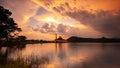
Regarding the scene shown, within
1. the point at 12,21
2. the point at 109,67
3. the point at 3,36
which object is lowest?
the point at 109,67

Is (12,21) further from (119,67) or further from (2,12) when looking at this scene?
(119,67)

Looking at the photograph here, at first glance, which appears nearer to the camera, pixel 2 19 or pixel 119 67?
pixel 119 67

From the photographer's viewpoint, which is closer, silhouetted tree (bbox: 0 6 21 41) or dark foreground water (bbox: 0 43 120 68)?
dark foreground water (bbox: 0 43 120 68)

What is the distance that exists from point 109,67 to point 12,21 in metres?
26.5

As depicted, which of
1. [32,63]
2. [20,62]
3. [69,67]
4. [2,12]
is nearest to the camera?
[20,62]

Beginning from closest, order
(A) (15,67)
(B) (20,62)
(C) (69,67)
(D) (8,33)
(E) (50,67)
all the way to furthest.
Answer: (A) (15,67)
(B) (20,62)
(E) (50,67)
(C) (69,67)
(D) (8,33)

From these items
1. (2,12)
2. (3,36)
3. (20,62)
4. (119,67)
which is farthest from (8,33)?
(20,62)

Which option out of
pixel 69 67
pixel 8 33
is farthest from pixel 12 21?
pixel 69 67

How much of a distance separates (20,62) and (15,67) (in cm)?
242

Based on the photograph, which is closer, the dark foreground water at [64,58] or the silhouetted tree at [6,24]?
the dark foreground water at [64,58]

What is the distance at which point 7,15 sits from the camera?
47906mm

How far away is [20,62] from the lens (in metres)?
20.4

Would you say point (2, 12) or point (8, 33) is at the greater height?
point (2, 12)

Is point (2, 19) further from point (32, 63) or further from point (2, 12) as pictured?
point (32, 63)
